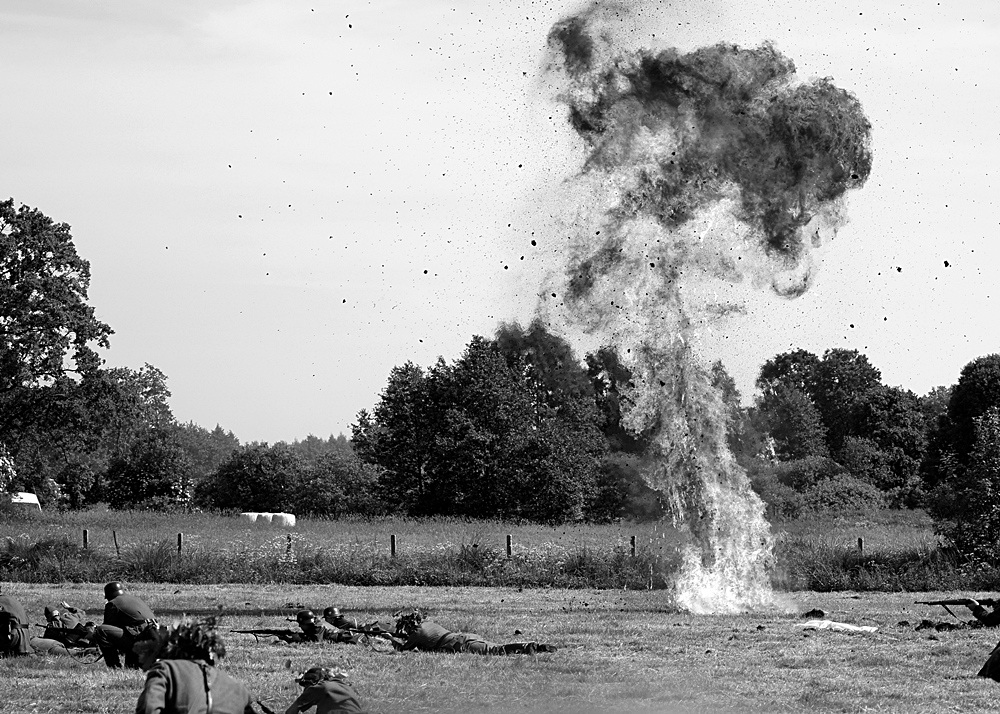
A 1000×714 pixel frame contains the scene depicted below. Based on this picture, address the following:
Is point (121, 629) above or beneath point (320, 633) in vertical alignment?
above

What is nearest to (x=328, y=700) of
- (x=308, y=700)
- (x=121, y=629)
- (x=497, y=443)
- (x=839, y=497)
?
(x=308, y=700)

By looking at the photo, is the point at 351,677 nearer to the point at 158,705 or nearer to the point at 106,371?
the point at 158,705

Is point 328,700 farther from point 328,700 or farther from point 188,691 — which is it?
point 188,691

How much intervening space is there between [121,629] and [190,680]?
9.04 metres

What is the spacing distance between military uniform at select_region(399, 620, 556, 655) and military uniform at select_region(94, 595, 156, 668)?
13.5 feet

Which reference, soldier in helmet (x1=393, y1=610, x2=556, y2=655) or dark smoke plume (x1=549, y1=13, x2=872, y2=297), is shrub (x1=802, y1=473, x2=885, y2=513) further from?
soldier in helmet (x1=393, y1=610, x2=556, y2=655)

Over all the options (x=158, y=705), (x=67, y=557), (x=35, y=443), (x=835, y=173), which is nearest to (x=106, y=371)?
(x=35, y=443)

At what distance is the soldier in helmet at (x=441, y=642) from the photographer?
19.1 metres

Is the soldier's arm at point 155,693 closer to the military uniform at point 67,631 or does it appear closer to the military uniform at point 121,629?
the military uniform at point 121,629

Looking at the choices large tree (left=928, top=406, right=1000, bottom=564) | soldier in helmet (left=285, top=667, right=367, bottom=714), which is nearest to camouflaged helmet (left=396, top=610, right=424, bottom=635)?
soldier in helmet (left=285, top=667, right=367, bottom=714)

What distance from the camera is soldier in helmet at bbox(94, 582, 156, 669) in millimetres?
17547

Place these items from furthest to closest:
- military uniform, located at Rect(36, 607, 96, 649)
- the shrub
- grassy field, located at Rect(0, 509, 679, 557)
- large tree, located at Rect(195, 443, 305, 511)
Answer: large tree, located at Rect(195, 443, 305, 511) < the shrub < grassy field, located at Rect(0, 509, 679, 557) < military uniform, located at Rect(36, 607, 96, 649)

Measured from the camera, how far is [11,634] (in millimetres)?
18234

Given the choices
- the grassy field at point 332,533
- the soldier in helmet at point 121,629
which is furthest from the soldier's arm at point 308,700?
the grassy field at point 332,533
